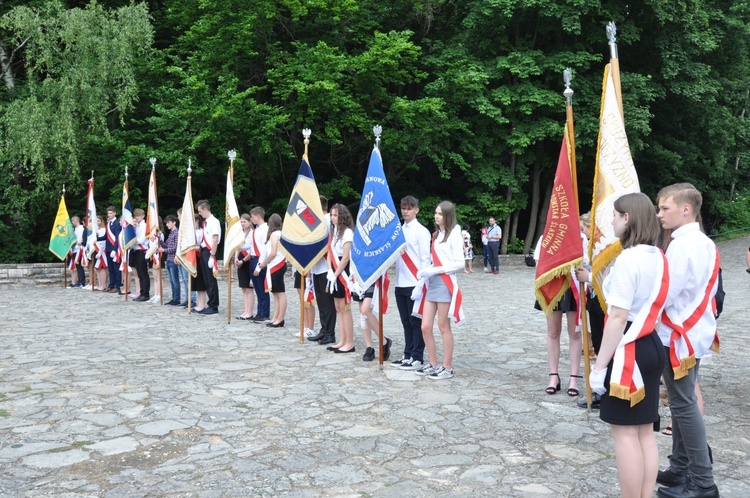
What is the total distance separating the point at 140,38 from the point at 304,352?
18905mm

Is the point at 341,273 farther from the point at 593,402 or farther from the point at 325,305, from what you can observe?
the point at 593,402

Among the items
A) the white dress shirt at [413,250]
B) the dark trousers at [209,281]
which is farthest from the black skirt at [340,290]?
the dark trousers at [209,281]

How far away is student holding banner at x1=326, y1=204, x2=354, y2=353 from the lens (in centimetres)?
958

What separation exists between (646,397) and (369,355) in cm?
542

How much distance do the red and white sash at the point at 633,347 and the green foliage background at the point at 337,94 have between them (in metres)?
20.9

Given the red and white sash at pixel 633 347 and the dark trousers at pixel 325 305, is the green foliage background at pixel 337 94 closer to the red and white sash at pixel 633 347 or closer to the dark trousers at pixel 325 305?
the dark trousers at pixel 325 305

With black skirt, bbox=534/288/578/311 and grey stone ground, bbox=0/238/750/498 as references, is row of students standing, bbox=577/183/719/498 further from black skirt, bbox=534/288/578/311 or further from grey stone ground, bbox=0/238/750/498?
black skirt, bbox=534/288/578/311

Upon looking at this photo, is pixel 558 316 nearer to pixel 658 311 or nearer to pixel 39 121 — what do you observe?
pixel 658 311

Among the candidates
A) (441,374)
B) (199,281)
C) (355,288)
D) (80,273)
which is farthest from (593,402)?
(80,273)

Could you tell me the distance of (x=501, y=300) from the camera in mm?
16531

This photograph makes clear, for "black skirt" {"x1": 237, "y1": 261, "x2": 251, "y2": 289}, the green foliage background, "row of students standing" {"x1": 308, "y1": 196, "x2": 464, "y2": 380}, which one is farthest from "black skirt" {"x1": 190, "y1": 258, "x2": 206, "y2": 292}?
the green foliage background

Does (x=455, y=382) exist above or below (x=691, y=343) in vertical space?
below

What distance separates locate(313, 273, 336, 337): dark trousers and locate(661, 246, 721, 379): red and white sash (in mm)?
6204

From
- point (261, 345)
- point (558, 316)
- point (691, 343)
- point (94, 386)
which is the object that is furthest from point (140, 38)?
point (691, 343)
